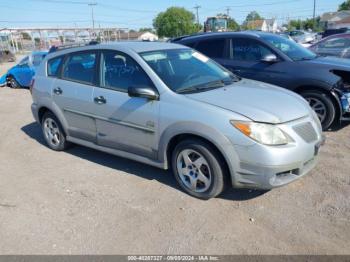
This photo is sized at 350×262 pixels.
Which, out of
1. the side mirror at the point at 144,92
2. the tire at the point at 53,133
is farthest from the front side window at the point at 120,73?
the tire at the point at 53,133

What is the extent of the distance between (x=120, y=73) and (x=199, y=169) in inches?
65.4

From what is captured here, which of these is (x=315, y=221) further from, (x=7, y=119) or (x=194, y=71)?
(x=7, y=119)

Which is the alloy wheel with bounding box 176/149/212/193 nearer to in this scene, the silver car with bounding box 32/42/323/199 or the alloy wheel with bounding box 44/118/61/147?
the silver car with bounding box 32/42/323/199

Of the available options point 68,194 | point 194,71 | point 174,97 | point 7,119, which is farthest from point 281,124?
point 7,119

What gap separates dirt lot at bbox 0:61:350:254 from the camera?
3.18 metres

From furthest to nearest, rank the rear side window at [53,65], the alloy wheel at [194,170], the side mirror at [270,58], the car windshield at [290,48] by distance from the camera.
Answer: the car windshield at [290,48], the side mirror at [270,58], the rear side window at [53,65], the alloy wheel at [194,170]

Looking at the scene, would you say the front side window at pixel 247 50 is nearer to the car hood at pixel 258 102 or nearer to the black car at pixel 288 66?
the black car at pixel 288 66

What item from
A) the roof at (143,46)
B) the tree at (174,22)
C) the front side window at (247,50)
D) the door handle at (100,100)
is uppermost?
the tree at (174,22)

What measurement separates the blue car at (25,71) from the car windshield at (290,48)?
888 centimetres

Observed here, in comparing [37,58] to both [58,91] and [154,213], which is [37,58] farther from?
[154,213]

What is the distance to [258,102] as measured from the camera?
3.77 metres

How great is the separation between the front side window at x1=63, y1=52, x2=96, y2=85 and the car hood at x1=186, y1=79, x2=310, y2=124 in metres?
1.68

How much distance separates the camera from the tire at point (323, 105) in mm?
5828

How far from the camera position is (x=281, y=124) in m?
3.49
